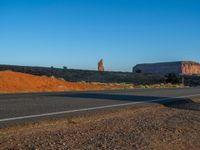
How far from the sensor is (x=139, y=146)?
8.02 m

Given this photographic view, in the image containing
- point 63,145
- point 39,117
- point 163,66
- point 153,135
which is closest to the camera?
point 63,145

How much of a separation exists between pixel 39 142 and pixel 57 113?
543cm

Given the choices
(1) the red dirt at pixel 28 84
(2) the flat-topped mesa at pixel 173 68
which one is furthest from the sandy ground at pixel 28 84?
(2) the flat-topped mesa at pixel 173 68

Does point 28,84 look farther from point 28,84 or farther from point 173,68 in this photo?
point 173,68

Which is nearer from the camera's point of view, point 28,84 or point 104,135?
point 104,135

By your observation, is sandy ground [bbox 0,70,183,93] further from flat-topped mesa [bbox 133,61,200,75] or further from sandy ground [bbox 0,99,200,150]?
flat-topped mesa [bbox 133,61,200,75]

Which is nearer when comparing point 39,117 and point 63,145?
point 63,145

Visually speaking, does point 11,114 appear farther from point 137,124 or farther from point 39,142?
point 39,142

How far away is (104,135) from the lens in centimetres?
919

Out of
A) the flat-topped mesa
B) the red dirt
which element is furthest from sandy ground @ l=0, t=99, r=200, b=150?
the flat-topped mesa

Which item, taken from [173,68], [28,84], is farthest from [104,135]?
[173,68]

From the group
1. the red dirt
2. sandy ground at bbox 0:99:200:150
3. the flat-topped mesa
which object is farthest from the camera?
the flat-topped mesa

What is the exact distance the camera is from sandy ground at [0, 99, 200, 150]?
796 centimetres

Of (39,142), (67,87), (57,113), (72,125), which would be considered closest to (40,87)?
(67,87)
